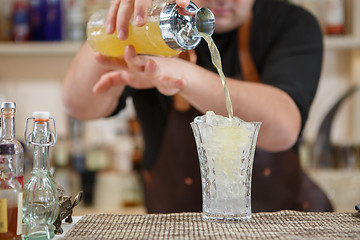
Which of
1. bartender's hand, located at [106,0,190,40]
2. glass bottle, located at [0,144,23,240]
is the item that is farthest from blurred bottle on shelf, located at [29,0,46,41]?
glass bottle, located at [0,144,23,240]

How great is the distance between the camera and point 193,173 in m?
1.63

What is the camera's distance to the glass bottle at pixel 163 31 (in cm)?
93

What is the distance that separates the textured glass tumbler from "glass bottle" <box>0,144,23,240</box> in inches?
12.9

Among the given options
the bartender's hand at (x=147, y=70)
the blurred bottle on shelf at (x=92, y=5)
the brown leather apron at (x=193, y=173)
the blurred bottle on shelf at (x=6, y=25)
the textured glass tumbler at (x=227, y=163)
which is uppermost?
the blurred bottle on shelf at (x=92, y=5)

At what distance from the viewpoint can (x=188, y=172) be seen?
64.6 inches

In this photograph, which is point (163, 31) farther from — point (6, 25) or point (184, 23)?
point (6, 25)

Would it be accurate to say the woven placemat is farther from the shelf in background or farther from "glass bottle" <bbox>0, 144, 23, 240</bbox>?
the shelf in background

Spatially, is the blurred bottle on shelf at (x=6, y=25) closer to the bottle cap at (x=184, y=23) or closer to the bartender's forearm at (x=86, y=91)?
the bartender's forearm at (x=86, y=91)

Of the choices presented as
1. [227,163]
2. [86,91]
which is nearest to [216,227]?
[227,163]

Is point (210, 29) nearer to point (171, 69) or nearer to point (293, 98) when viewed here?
point (171, 69)

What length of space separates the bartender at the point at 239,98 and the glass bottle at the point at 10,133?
15.2 inches

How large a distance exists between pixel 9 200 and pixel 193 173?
0.90m

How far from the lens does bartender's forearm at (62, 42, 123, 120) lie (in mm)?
1385

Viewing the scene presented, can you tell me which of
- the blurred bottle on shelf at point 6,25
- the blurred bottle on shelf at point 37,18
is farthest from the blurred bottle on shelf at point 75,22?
the blurred bottle on shelf at point 6,25
